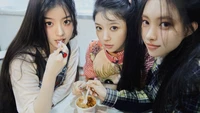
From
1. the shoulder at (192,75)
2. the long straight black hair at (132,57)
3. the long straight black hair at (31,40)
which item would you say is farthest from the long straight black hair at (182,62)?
the long straight black hair at (31,40)

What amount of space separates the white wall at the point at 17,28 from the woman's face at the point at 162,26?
0.91 meters

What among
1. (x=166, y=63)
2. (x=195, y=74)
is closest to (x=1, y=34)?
(x=166, y=63)

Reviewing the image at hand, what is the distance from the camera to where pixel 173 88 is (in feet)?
2.05

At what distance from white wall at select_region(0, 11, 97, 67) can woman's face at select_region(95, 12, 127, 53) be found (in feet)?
2.24

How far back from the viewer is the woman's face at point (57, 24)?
0.77 meters

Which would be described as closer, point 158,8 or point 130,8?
point 158,8

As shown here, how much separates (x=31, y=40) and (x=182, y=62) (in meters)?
0.58

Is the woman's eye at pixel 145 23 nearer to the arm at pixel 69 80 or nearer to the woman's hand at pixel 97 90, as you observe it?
the woman's hand at pixel 97 90

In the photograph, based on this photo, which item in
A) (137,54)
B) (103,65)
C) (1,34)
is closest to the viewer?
(137,54)

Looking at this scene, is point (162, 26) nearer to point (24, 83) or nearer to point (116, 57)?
point (116, 57)

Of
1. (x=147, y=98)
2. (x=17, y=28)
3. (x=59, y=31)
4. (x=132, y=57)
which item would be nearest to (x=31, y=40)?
(x=59, y=31)

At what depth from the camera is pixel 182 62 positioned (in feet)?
2.03

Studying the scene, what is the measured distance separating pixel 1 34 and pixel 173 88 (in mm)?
1653

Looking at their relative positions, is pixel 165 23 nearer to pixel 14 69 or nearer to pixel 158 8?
pixel 158 8
